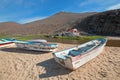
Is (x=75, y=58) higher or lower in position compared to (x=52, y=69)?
higher

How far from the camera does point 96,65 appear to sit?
12.5 metres

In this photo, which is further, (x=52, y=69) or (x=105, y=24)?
(x=105, y=24)

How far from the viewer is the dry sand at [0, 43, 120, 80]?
36.7ft

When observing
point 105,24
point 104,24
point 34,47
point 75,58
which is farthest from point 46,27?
point 75,58

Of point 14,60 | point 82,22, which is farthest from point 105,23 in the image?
point 14,60

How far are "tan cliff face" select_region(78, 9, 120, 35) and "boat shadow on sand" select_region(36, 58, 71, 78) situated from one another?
31.4 m

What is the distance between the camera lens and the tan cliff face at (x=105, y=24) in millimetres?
45175

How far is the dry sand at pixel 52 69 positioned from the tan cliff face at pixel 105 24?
3017 centimetres

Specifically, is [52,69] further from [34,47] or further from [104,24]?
[104,24]

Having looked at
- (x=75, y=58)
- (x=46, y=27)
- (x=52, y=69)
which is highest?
(x=46, y=27)

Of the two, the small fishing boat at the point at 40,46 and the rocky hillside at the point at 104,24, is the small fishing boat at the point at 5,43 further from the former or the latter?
the rocky hillside at the point at 104,24

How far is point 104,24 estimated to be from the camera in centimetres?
4912

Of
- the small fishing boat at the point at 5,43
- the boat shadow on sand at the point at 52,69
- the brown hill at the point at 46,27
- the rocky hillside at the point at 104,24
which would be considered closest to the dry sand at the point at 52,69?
the boat shadow on sand at the point at 52,69

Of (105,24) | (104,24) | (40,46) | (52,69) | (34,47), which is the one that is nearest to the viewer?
(52,69)
